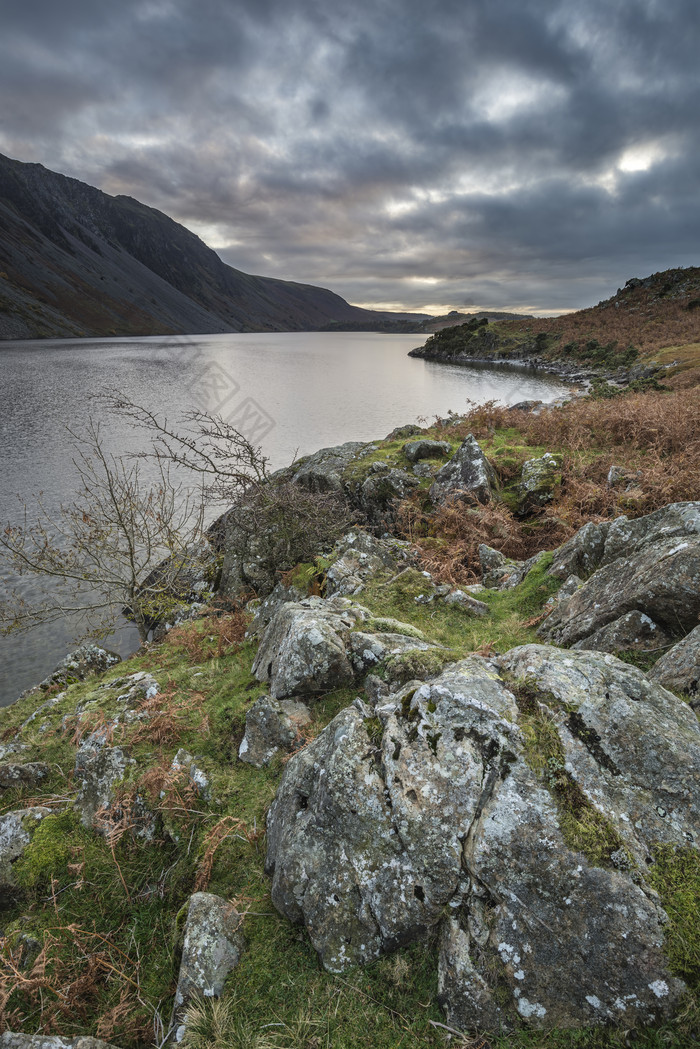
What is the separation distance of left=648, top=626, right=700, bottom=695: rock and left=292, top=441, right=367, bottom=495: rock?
507 inches

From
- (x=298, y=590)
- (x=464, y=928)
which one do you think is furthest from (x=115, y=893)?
(x=298, y=590)

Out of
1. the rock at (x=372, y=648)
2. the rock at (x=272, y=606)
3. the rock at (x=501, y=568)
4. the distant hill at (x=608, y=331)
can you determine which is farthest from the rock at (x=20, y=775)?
the distant hill at (x=608, y=331)

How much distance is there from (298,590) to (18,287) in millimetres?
229139

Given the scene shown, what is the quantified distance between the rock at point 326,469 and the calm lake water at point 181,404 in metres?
3.69

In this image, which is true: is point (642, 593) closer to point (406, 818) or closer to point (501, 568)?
point (406, 818)

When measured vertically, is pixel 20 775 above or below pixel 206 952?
below

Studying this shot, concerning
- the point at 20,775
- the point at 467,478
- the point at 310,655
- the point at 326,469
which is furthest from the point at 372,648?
the point at 326,469

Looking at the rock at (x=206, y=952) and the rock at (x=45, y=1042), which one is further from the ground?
the rock at (x=206, y=952)

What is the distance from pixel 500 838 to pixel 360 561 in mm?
7907

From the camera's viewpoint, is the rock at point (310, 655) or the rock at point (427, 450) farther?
the rock at point (427, 450)

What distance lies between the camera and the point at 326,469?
20.1 metres

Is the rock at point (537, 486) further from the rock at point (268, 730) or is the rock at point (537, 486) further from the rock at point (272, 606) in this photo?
the rock at point (268, 730)

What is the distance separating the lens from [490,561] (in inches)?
465

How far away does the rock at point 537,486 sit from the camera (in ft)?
48.3
